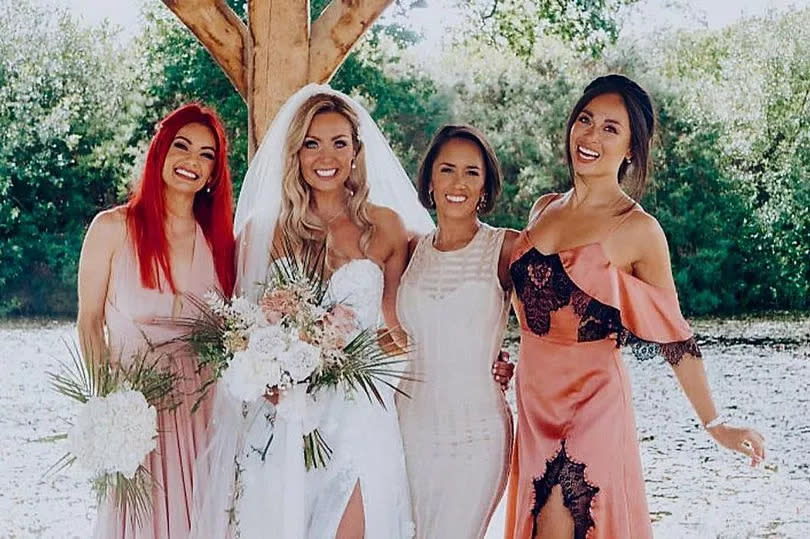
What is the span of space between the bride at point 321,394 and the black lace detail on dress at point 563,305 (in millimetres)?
415

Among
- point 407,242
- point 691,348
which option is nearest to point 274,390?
point 407,242

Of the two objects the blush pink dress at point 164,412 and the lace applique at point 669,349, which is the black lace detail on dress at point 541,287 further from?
the blush pink dress at point 164,412

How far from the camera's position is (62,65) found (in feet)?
23.5

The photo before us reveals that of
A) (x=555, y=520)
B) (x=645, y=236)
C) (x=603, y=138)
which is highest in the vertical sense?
(x=603, y=138)

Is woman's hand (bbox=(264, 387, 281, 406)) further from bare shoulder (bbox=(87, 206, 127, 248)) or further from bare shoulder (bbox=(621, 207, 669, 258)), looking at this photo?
bare shoulder (bbox=(621, 207, 669, 258))

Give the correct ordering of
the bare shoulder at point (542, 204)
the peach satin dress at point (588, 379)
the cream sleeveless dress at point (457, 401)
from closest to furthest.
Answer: the peach satin dress at point (588, 379) < the cream sleeveless dress at point (457, 401) < the bare shoulder at point (542, 204)

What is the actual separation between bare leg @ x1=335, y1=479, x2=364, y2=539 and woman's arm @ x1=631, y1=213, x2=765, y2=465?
883 millimetres

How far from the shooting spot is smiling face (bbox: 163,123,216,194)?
2811mm

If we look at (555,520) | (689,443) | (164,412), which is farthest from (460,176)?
(689,443)

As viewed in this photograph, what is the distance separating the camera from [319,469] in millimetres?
2709

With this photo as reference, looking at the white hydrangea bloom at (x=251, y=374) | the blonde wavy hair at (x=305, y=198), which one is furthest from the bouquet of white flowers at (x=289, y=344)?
the blonde wavy hair at (x=305, y=198)

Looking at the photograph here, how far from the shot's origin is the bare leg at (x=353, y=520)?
267cm

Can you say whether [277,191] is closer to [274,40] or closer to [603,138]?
[274,40]

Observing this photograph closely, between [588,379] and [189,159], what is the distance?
3.97ft
